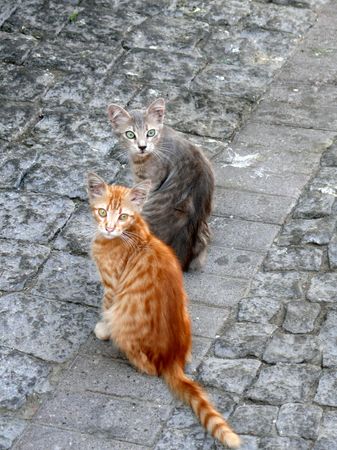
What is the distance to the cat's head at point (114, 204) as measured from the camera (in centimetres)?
585

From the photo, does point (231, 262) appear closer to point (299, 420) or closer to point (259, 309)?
point (259, 309)

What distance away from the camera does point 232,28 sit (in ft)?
30.2

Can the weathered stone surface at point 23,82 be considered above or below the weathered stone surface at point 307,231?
below

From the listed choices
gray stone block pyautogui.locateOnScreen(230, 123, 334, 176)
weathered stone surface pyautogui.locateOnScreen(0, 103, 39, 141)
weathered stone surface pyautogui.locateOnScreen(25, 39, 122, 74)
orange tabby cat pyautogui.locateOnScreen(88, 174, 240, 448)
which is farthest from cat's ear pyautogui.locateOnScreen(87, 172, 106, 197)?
weathered stone surface pyautogui.locateOnScreen(25, 39, 122, 74)

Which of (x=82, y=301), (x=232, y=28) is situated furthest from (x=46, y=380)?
(x=232, y=28)

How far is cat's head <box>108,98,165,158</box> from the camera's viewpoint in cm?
692

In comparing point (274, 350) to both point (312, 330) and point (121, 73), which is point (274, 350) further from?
point (121, 73)

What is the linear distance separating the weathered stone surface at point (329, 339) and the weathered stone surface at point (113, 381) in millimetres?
889

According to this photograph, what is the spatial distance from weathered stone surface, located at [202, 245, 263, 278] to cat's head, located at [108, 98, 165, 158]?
2.64ft

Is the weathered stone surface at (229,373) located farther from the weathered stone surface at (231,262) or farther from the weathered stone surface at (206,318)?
the weathered stone surface at (231,262)

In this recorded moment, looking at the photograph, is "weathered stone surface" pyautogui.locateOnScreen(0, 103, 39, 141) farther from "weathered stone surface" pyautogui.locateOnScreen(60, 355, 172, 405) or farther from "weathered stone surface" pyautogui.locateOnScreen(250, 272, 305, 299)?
"weathered stone surface" pyautogui.locateOnScreen(60, 355, 172, 405)

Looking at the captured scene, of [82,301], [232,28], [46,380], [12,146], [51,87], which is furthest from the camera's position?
[232,28]

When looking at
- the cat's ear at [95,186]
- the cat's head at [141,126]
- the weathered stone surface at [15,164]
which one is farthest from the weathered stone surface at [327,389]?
the weathered stone surface at [15,164]

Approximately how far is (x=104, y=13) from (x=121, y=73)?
1.04m
